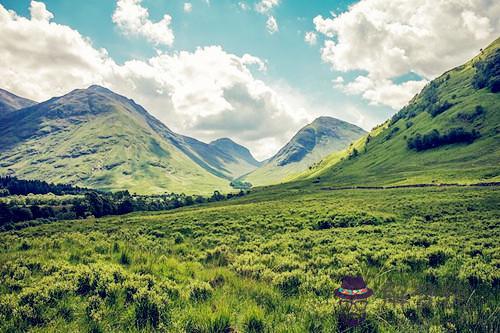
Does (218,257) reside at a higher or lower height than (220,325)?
lower

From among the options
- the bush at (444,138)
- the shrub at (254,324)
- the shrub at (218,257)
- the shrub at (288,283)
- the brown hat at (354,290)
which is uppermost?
the bush at (444,138)

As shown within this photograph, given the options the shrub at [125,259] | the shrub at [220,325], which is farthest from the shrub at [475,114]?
the shrub at [220,325]

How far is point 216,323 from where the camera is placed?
7027mm

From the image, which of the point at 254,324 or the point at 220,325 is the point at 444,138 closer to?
the point at 254,324

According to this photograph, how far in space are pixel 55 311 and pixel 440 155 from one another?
20066 cm

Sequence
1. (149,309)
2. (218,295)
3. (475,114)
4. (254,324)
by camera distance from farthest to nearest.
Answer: (475,114) < (218,295) < (149,309) < (254,324)

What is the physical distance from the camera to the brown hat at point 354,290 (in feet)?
20.4

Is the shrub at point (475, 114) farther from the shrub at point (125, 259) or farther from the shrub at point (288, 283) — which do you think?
the shrub at point (125, 259)

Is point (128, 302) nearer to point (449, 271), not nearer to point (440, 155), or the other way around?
point (449, 271)

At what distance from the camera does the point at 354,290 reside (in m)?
6.37

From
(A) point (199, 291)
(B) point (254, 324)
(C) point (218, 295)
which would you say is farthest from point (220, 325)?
(A) point (199, 291)

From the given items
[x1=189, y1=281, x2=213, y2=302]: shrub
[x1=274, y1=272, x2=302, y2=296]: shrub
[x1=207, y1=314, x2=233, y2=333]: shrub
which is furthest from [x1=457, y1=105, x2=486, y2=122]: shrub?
[x1=207, y1=314, x2=233, y2=333]: shrub

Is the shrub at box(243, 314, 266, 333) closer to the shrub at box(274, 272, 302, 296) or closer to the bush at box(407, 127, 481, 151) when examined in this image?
the shrub at box(274, 272, 302, 296)

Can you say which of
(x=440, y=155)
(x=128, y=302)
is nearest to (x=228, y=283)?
(x=128, y=302)
